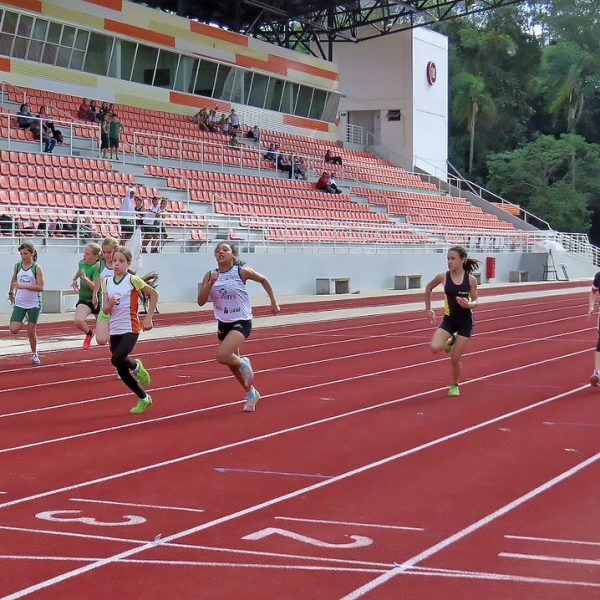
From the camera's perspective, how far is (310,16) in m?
57.0

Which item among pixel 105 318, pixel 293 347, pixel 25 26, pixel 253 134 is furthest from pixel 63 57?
pixel 105 318

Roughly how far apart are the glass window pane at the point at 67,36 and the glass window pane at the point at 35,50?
1.00 metres

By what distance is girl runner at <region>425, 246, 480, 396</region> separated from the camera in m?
13.2

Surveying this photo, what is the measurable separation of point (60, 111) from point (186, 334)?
18613 millimetres

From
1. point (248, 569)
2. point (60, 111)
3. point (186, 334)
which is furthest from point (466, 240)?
point (248, 569)

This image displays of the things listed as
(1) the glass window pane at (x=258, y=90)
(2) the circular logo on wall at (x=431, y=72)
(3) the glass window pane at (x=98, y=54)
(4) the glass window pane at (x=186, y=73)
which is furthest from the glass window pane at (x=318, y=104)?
(3) the glass window pane at (x=98, y=54)

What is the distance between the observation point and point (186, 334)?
21703 mm

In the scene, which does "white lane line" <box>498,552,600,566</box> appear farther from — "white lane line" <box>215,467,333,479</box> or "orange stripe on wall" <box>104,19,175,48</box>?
"orange stripe on wall" <box>104,19,175,48</box>

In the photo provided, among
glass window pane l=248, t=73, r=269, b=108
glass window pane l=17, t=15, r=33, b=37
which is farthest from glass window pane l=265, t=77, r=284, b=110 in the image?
A: glass window pane l=17, t=15, r=33, b=37

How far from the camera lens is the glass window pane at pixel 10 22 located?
38156 millimetres

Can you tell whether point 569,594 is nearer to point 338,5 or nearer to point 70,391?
point 70,391

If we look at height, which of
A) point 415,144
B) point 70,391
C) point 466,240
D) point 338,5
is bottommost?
Answer: point 70,391

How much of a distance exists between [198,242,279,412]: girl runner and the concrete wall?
14.8m

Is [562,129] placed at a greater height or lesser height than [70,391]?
greater
